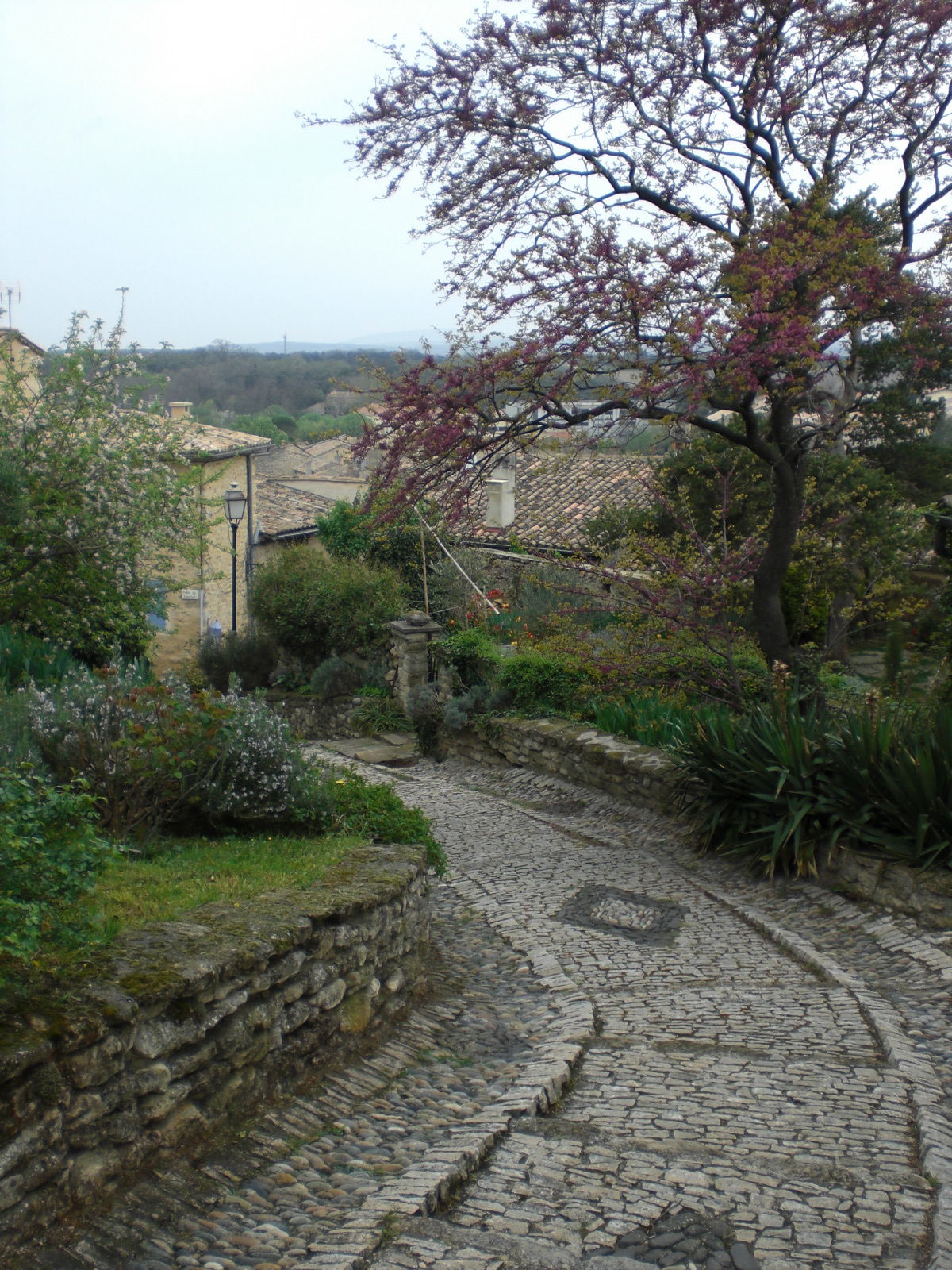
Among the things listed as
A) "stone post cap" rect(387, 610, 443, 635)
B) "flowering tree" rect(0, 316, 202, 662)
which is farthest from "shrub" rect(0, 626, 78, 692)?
"stone post cap" rect(387, 610, 443, 635)

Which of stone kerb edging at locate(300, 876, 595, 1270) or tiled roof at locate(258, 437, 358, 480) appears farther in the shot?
tiled roof at locate(258, 437, 358, 480)

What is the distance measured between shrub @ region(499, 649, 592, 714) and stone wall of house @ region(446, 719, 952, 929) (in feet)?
1.37

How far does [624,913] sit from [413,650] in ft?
27.2

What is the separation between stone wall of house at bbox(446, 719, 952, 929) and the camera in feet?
23.0

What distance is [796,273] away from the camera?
8953 millimetres

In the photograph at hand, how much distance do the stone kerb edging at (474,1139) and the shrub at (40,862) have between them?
1327 millimetres

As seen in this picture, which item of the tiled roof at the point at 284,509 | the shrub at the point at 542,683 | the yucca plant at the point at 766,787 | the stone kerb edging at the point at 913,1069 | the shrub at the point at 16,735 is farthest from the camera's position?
the tiled roof at the point at 284,509

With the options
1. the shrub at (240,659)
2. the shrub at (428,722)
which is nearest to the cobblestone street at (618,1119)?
the shrub at (428,722)

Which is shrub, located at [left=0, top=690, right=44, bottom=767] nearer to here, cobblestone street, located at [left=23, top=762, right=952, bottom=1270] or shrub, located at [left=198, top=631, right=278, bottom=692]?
cobblestone street, located at [left=23, top=762, right=952, bottom=1270]

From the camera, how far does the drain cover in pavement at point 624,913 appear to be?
7270 millimetres

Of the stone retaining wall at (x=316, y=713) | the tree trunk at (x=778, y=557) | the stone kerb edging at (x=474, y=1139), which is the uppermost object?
the tree trunk at (x=778, y=557)

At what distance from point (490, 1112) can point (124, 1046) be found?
64.1 inches

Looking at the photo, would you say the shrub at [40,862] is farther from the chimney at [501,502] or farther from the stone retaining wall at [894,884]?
the chimney at [501,502]

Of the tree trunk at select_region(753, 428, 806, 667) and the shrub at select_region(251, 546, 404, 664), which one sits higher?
the tree trunk at select_region(753, 428, 806, 667)
